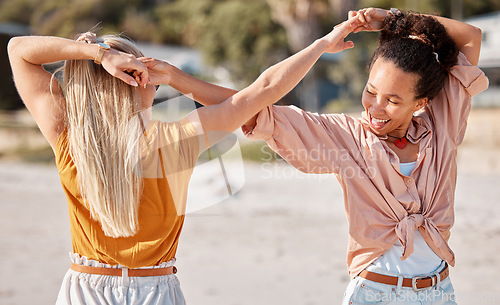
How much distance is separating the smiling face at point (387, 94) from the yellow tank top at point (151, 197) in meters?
0.71

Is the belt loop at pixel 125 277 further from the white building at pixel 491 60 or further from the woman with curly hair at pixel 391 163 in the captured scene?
the white building at pixel 491 60

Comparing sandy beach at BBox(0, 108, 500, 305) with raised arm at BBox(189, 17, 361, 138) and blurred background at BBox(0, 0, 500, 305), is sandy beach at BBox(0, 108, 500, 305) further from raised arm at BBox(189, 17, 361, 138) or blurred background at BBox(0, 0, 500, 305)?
raised arm at BBox(189, 17, 361, 138)

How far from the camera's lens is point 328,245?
21.5ft

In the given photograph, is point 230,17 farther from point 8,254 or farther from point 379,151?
point 379,151

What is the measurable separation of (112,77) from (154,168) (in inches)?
12.6

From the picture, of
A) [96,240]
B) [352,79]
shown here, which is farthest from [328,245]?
[352,79]

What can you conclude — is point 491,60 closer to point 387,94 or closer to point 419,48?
point 419,48

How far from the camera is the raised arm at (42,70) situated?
1.74 metres

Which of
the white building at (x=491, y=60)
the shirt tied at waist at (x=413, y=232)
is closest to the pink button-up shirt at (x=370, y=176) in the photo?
the shirt tied at waist at (x=413, y=232)

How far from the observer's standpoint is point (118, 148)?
173 centimetres

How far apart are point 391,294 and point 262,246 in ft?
15.2

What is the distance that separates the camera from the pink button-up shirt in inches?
78.9

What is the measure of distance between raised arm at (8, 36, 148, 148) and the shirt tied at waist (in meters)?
1.05

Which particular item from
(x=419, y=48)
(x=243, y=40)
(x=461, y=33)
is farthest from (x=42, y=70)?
(x=243, y=40)
